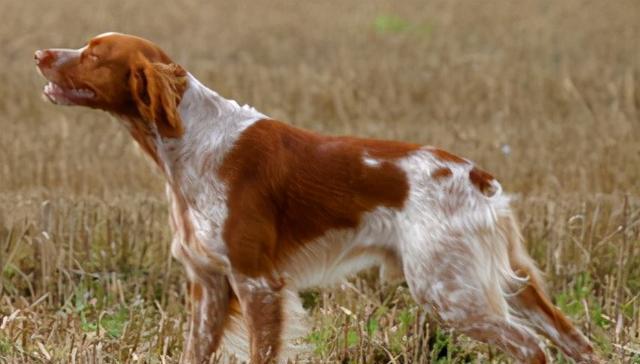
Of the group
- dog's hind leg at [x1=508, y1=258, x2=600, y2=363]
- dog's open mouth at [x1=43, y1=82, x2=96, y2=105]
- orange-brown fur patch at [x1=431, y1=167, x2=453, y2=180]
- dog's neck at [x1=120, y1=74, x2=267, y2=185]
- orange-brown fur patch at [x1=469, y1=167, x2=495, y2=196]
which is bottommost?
dog's hind leg at [x1=508, y1=258, x2=600, y2=363]

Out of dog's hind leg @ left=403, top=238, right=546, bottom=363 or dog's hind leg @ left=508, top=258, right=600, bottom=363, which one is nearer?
dog's hind leg @ left=403, top=238, right=546, bottom=363

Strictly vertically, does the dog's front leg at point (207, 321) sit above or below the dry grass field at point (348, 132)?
above

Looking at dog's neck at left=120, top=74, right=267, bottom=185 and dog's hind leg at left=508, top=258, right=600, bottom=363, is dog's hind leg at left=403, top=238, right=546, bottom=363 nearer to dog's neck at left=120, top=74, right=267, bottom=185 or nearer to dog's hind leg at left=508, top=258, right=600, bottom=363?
dog's hind leg at left=508, top=258, right=600, bottom=363

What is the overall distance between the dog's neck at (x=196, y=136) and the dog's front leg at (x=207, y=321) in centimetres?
43

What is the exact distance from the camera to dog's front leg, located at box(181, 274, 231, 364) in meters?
4.75

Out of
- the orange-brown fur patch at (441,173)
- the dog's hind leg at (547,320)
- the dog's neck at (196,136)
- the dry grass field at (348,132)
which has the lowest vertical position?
the dry grass field at (348,132)

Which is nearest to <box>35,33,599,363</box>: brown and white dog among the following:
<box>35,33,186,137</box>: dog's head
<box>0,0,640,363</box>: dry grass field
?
<box>35,33,186,137</box>: dog's head

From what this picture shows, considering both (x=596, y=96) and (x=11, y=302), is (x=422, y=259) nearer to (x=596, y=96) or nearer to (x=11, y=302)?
(x=11, y=302)

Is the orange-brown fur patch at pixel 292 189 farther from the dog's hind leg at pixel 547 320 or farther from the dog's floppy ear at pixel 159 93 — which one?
the dog's hind leg at pixel 547 320

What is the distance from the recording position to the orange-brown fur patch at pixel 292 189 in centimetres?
452

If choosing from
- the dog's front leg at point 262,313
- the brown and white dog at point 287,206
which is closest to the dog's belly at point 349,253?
the brown and white dog at point 287,206

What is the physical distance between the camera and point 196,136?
4.64 meters

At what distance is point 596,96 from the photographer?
11664 millimetres

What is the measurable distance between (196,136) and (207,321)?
27.7 inches
